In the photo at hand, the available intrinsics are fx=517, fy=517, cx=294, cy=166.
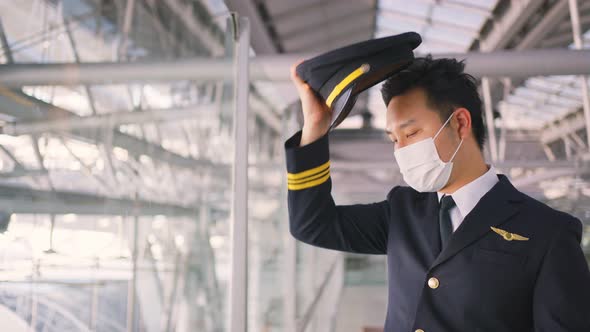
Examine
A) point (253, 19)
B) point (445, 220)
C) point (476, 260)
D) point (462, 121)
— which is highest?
point (253, 19)

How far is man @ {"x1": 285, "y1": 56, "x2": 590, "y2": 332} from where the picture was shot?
1236mm

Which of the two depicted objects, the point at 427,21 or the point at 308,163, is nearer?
the point at 308,163

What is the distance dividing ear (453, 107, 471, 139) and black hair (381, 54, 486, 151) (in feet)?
0.06

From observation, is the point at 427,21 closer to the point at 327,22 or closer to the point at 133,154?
the point at 327,22

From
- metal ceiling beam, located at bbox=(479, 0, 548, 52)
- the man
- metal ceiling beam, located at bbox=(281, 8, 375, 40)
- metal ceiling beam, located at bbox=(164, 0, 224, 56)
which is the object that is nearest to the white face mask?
the man

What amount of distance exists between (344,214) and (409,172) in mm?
254

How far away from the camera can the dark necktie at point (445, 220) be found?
1410mm

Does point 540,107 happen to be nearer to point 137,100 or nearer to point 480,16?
point 480,16

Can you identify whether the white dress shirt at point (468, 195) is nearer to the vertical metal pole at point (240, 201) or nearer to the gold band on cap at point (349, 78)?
the gold band on cap at point (349, 78)

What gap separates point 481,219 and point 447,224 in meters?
0.13

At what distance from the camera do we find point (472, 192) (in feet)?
4.70

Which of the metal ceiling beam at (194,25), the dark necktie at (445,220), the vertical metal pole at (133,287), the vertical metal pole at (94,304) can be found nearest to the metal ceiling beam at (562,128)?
the metal ceiling beam at (194,25)

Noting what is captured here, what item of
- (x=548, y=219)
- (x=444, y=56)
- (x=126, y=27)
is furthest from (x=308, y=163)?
(x=444, y=56)

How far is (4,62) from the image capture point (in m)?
1.21
